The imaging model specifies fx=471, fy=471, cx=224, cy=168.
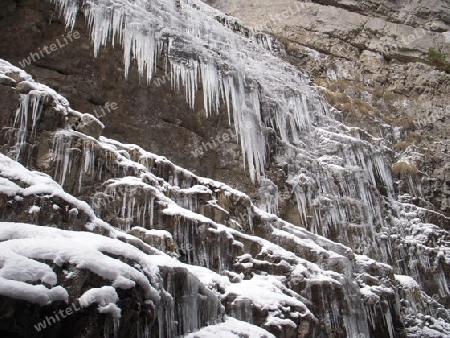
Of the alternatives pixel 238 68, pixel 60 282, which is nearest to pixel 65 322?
pixel 60 282

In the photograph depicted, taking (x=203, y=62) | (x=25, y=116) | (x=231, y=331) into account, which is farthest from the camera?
(x=203, y=62)

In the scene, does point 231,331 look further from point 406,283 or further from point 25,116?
point 406,283

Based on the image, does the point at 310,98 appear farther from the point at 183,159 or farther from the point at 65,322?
the point at 65,322

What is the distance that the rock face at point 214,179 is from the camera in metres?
4.75

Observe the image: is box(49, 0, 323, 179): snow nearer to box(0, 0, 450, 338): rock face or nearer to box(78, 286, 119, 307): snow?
box(0, 0, 450, 338): rock face

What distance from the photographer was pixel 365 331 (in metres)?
9.59
